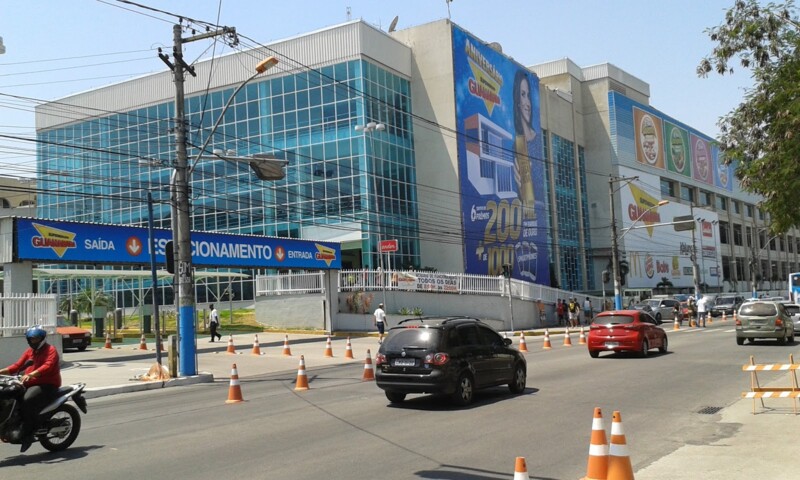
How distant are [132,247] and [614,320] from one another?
17.6m

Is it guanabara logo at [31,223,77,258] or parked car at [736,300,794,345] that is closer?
guanabara logo at [31,223,77,258]

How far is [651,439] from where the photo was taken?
9.76 m

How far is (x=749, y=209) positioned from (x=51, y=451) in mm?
128197

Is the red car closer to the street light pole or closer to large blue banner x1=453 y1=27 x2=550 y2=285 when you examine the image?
the street light pole

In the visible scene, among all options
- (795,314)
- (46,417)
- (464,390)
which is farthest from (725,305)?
(46,417)

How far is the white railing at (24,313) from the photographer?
22125 mm

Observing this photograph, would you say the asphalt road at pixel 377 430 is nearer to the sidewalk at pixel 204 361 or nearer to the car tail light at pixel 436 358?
the car tail light at pixel 436 358

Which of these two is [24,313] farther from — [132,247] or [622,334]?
[622,334]

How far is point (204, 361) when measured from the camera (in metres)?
26.0

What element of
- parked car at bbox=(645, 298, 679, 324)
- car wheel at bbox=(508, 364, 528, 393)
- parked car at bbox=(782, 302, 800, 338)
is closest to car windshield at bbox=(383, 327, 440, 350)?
car wheel at bbox=(508, 364, 528, 393)

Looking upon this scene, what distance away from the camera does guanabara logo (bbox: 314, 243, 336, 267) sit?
39.0m

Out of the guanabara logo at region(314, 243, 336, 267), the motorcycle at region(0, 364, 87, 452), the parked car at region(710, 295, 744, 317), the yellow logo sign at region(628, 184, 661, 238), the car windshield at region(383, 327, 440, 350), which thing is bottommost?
the parked car at region(710, 295, 744, 317)

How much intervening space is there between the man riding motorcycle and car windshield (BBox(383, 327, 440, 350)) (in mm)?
5793

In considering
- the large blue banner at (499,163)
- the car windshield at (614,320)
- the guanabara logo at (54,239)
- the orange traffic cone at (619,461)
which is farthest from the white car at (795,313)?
the orange traffic cone at (619,461)
